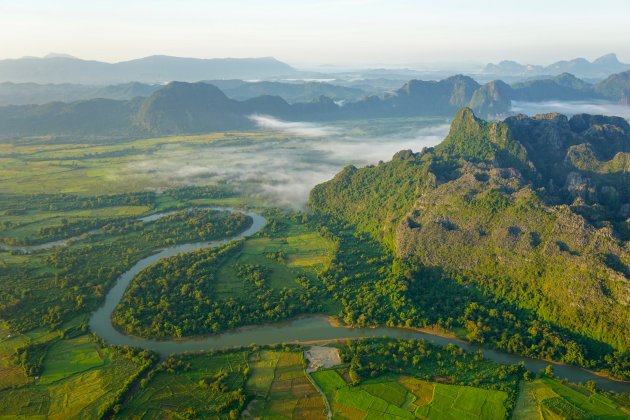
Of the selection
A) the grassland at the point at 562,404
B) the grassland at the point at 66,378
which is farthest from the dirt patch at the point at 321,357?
the grassland at the point at 562,404

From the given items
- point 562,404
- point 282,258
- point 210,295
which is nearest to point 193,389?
point 210,295

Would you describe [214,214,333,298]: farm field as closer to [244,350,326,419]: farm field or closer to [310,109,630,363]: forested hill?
[310,109,630,363]: forested hill

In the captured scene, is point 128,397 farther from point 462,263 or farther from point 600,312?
point 600,312

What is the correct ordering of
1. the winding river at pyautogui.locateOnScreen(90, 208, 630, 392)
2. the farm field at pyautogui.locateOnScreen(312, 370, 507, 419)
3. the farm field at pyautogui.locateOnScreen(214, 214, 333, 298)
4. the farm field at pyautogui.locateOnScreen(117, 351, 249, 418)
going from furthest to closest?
the farm field at pyautogui.locateOnScreen(214, 214, 333, 298)
the winding river at pyautogui.locateOnScreen(90, 208, 630, 392)
the farm field at pyautogui.locateOnScreen(312, 370, 507, 419)
the farm field at pyautogui.locateOnScreen(117, 351, 249, 418)

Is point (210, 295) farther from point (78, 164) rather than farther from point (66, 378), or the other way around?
point (78, 164)

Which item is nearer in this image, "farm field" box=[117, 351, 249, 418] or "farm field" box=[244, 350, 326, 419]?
"farm field" box=[117, 351, 249, 418]

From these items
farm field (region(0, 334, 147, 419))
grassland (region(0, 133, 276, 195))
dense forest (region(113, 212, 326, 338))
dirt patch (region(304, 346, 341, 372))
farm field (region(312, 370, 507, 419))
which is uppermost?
grassland (region(0, 133, 276, 195))

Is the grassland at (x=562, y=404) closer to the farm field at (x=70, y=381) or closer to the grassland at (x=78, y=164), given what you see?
the farm field at (x=70, y=381)

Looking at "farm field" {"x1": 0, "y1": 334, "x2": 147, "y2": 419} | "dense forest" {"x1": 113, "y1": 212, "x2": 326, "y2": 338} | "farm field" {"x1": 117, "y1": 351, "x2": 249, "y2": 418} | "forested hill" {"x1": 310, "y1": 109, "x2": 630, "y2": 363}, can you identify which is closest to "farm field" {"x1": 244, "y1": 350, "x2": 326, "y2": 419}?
"farm field" {"x1": 117, "y1": 351, "x2": 249, "y2": 418}

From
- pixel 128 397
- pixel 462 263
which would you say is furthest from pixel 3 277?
pixel 462 263
